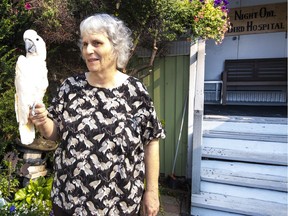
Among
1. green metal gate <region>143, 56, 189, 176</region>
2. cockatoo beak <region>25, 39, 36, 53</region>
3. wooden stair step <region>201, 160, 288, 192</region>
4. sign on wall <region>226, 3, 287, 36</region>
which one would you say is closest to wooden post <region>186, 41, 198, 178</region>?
green metal gate <region>143, 56, 189, 176</region>

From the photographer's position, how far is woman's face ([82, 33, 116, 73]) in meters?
1.21

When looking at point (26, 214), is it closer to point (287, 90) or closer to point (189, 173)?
point (189, 173)

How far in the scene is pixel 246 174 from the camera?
2859 mm

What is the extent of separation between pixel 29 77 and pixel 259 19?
17.9 ft

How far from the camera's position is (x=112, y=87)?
1.29 meters

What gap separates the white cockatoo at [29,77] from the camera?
40.8 inches

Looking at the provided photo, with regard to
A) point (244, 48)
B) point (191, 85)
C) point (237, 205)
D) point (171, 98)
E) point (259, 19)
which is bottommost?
point (237, 205)

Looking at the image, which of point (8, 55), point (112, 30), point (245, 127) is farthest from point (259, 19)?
point (112, 30)

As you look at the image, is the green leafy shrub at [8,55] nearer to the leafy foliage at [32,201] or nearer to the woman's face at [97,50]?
the leafy foliage at [32,201]

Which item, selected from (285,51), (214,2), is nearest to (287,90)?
(285,51)

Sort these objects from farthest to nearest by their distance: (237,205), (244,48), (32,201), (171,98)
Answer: (244,48) → (171,98) → (237,205) → (32,201)

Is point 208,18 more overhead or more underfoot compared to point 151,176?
more overhead

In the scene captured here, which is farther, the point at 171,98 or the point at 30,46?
the point at 171,98

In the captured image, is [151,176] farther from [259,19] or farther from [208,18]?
[259,19]
